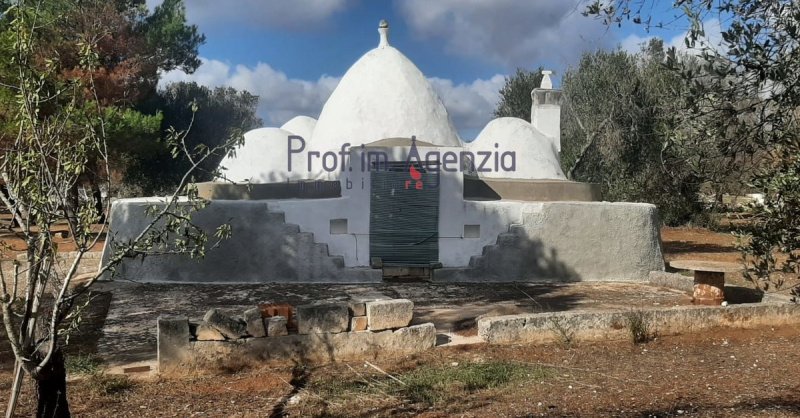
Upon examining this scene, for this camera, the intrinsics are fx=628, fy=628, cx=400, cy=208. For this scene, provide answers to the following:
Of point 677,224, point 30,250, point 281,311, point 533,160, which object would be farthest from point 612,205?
point 677,224

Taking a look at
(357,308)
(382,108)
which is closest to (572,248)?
(382,108)

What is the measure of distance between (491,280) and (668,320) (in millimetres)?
4717

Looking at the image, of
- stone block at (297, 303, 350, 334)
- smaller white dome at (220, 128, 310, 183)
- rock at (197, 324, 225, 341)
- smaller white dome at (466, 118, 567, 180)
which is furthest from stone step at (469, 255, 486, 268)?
rock at (197, 324, 225, 341)

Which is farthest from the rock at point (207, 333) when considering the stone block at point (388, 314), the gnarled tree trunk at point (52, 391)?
the gnarled tree trunk at point (52, 391)

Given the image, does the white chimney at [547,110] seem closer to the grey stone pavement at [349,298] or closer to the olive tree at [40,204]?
the grey stone pavement at [349,298]

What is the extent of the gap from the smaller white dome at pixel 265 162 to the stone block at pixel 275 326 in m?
8.32

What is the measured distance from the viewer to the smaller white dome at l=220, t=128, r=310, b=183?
47.7 feet

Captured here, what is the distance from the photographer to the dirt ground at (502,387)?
4.95 metres

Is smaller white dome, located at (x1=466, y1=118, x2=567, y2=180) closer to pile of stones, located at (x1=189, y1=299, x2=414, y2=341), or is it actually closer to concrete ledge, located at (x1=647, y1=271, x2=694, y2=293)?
concrete ledge, located at (x1=647, y1=271, x2=694, y2=293)

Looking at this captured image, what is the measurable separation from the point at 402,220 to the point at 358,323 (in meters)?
5.55

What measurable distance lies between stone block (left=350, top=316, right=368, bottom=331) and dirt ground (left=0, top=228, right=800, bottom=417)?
42 cm

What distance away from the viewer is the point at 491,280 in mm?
12031

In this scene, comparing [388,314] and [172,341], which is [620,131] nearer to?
[388,314]

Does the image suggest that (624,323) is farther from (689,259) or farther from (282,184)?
(689,259)
